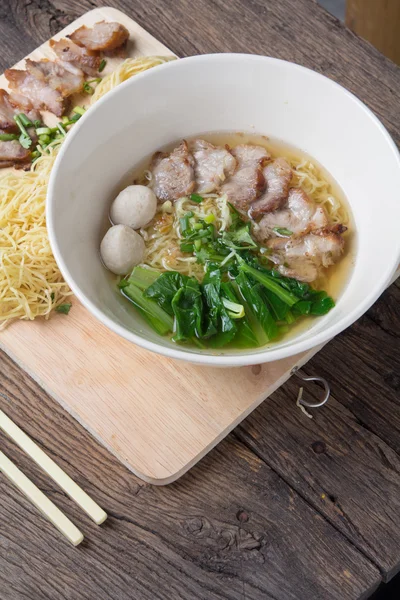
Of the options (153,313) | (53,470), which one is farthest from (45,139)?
(53,470)

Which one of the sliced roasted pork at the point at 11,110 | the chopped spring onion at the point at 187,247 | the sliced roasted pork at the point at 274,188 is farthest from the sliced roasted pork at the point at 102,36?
the chopped spring onion at the point at 187,247

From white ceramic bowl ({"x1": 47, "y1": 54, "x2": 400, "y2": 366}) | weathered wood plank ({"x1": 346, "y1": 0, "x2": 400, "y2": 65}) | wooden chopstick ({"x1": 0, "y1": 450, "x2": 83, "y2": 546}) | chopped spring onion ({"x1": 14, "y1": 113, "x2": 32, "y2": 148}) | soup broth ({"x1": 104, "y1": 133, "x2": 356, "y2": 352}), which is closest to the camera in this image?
white ceramic bowl ({"x1": 47, "y1": 54, "x2": 400, "y2": 366})

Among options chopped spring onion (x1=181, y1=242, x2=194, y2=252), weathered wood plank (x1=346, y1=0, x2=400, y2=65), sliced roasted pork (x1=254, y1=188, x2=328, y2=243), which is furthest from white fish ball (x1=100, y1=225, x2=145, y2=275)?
weathered wood plank (x1=346, y1=0, x2=400, y2=65)

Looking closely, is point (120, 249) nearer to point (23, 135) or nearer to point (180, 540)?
point (23, 135)

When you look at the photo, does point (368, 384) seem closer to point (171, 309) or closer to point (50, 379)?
point (171, 309)

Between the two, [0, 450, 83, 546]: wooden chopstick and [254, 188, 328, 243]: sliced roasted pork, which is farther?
[254, 188, 328, 243]: sliced roasted pork

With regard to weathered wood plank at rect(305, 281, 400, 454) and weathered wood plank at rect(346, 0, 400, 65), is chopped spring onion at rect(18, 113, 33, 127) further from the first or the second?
weathered wood plank at rect(346, 0, 400, 65)

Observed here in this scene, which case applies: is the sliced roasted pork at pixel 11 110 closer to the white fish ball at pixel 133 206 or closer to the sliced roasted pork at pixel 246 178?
the white fish ball at pixel 133 206
